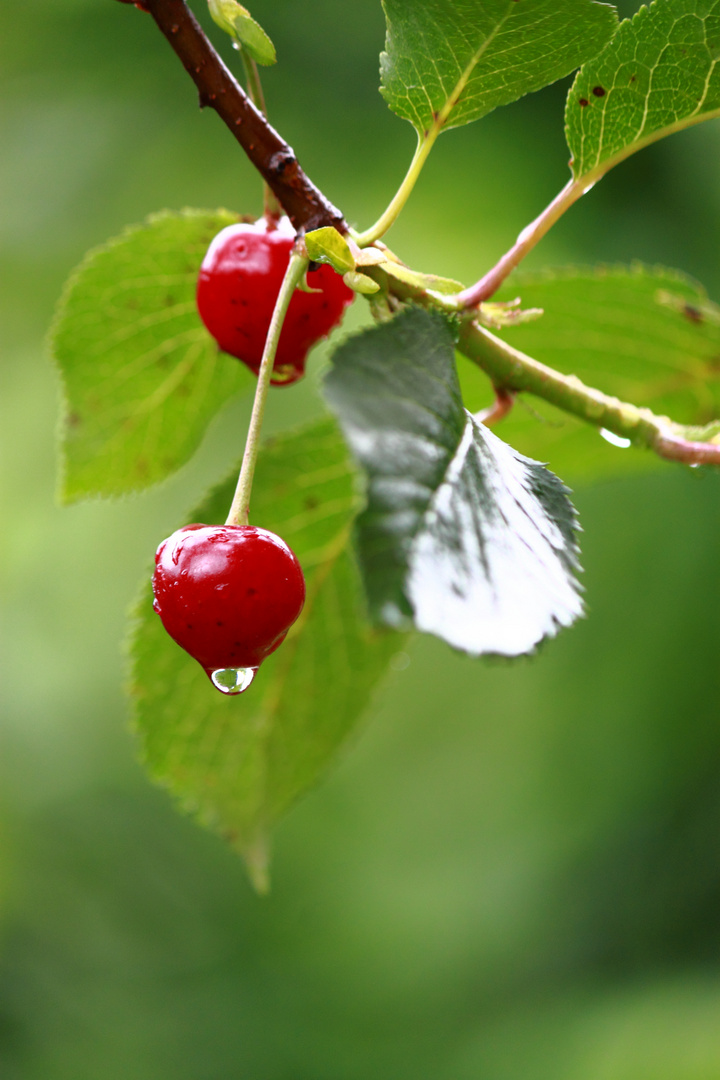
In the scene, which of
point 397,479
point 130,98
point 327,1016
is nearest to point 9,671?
point 327,1016

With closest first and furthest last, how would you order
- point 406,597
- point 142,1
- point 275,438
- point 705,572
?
1. point 406,597
2. point 142,1
3. point 275,438
4. point 705,572

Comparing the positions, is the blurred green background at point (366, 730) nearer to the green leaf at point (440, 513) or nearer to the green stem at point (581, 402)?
the green stem at point (581, 402)

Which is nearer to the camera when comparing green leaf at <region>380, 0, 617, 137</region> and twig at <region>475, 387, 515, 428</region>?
green leaf at <region>380, 0, 617, 137</region>

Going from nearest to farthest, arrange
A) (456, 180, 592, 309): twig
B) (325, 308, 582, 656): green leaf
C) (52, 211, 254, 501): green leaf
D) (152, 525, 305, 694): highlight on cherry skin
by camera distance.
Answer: (325, 308, 582, 656): green leaf → (152, 525, 305, 694): highlight on cherry skin → (456, 180, 592, 309): twig → (52, 211, 254, 501): green leaf

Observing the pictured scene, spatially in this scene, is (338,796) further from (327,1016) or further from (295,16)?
(295,16)

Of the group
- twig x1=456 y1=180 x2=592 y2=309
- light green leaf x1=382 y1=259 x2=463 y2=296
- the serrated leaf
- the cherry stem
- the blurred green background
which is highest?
the blurred green background

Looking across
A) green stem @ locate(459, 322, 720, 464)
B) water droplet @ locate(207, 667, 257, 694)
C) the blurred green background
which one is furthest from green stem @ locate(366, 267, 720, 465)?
the blurred green background

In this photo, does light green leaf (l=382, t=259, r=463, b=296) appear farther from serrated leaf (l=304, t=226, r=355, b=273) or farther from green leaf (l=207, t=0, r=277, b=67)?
green leaf (l=207, t=0, r=277, b=67)
